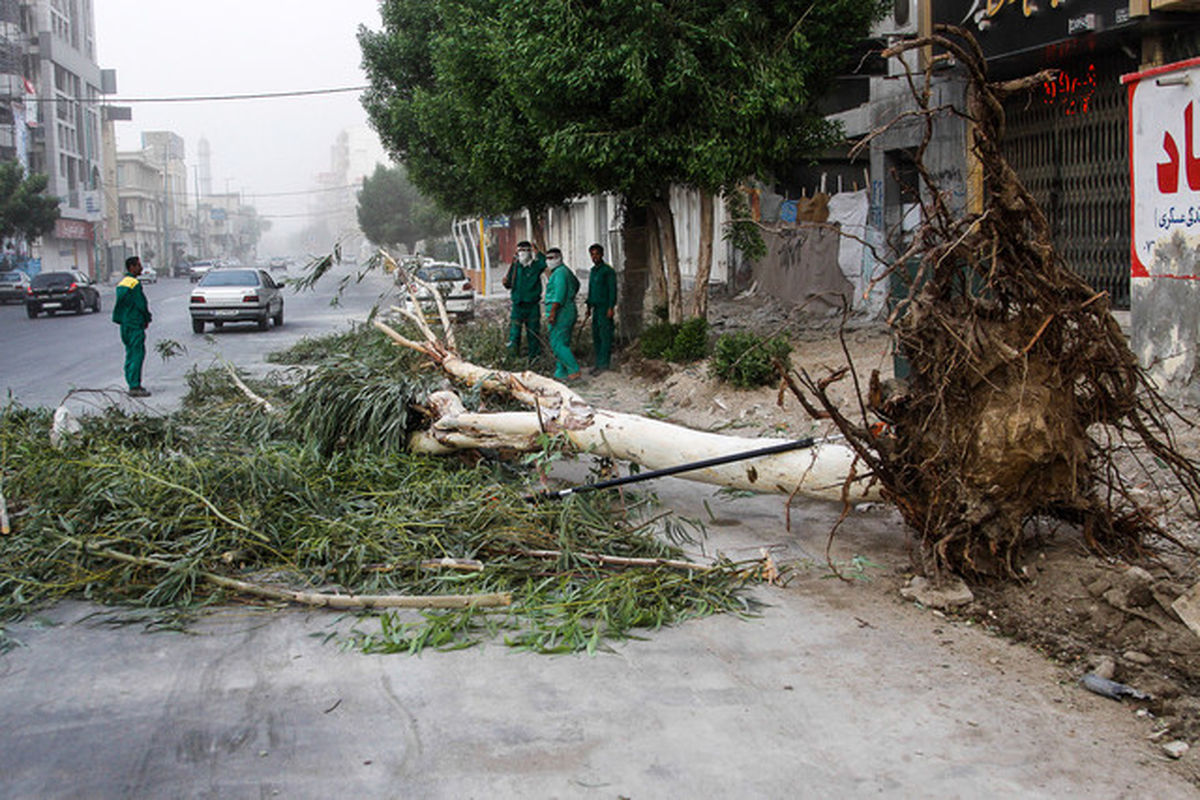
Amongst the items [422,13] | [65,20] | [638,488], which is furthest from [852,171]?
[65,20]

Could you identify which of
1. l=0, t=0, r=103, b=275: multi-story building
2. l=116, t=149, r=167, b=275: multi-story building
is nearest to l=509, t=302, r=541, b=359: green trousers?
l=0, t=0, r=103, b=275: multi-story building

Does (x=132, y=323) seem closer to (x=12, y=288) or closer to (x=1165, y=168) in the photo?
(x=1165, y=168)

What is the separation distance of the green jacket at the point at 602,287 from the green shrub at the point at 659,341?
762 mm

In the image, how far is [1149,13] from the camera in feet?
37.3

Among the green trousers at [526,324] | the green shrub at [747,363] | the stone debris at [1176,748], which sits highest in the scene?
the green trousers at [526,324]

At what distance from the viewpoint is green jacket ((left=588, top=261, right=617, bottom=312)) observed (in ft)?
51.5

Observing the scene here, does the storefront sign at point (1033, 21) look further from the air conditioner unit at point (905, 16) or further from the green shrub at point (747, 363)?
the green shrub at point (747, 363)

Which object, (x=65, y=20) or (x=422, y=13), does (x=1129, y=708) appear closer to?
(x=422, y=13)

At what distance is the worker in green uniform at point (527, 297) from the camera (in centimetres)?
1655

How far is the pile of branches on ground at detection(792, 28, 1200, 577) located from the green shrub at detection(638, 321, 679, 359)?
30.8 feet

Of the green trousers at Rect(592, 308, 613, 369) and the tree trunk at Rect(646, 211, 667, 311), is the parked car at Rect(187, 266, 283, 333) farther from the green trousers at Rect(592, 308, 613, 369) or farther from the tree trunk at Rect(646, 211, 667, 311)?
the green trousers at Rect(592, 308, 613, 369)

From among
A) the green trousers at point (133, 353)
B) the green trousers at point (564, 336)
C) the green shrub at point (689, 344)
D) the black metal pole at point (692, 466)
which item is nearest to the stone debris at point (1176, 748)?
the black metal pole at point (692, 466)

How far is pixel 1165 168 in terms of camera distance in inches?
379

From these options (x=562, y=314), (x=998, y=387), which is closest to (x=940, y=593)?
(x=998, y=387)
